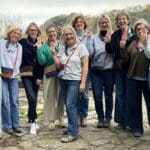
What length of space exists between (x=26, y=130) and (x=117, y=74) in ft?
6.00

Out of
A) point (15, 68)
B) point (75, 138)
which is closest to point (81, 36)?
point (15, 68)

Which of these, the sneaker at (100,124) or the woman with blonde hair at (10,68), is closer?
the woman with blonde hair at (10,68)

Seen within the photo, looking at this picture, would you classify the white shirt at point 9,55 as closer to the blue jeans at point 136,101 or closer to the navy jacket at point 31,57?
the navy jacket at point 31,57

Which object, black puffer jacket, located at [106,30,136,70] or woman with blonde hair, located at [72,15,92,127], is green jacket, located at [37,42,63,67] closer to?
woman with blonde hair, located at [72,15,92,127]

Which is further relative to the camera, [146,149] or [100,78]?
[100,78]

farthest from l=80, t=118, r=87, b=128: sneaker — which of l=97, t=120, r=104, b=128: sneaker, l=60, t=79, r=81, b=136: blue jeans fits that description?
l=60, t=79, r=81, b=136: blue jeans

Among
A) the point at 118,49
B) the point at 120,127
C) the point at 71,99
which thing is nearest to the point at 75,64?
the point at 71,99

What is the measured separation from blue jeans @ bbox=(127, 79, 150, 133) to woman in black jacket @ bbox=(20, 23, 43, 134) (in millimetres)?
1506

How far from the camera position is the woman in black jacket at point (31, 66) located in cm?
730

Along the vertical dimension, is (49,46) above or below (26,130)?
above

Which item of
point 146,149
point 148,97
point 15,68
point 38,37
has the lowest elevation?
point 146,149

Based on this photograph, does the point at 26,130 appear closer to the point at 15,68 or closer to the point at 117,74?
the point at 15,68

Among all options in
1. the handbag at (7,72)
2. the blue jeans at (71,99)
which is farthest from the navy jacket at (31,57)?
the blue jeans at (71,99)

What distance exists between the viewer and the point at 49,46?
7.25 metres
